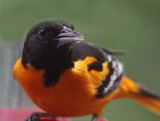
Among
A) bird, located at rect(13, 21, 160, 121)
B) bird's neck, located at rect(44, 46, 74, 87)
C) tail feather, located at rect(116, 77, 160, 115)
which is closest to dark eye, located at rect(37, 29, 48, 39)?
bird, located at rect(13, 21, 160, 121)

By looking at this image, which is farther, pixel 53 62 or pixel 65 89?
pixel 65 89

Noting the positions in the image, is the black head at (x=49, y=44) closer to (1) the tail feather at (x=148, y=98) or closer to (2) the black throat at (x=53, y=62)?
(2) the black throat at (x=53, y=62)

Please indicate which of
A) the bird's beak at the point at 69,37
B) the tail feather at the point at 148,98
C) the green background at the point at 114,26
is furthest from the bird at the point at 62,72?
the tail feather at the point at 148,98

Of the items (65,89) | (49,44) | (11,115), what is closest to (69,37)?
(49,44)

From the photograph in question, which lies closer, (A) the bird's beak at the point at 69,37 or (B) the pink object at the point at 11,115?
(A) the bird's beak at the point at 69,37

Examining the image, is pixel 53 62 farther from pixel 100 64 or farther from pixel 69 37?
pixel 100 64

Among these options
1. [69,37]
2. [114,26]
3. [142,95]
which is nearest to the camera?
[69,37]

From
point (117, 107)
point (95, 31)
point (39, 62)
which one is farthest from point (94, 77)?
point (117, 107)
